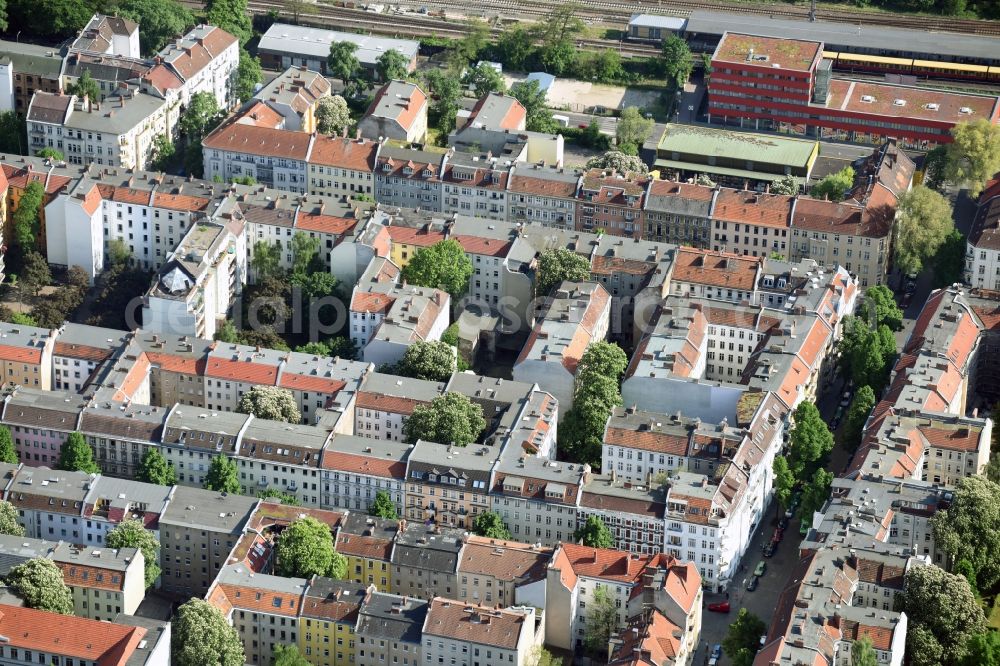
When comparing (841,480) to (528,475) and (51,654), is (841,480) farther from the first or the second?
(51,654)

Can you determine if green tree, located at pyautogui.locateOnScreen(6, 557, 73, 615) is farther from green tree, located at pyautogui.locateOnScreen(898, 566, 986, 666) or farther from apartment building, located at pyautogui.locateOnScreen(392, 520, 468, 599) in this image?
green tree, located at pyautogui.locateOnScreen(898, 566, 986, 666)

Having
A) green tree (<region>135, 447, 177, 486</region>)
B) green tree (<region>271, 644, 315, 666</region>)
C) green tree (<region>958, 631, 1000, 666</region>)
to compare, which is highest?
green tree (<region>135, 447, 177, 486</region>)

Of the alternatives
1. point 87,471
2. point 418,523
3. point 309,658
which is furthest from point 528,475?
point 87,471

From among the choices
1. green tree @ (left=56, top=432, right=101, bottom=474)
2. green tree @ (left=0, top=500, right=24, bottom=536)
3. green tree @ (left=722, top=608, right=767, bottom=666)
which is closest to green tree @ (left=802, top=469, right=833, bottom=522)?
green tree @ (left=722, top=608, right=767, bottom=666)

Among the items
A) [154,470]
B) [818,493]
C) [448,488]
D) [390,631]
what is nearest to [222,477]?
[154,470]

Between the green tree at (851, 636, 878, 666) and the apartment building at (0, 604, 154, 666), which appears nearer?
the apartment building at (0, 604, 154, 666)

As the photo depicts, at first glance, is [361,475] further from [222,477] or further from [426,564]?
[426,564]

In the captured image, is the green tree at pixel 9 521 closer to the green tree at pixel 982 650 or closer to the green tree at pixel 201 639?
the green tree at pixel 201 639
